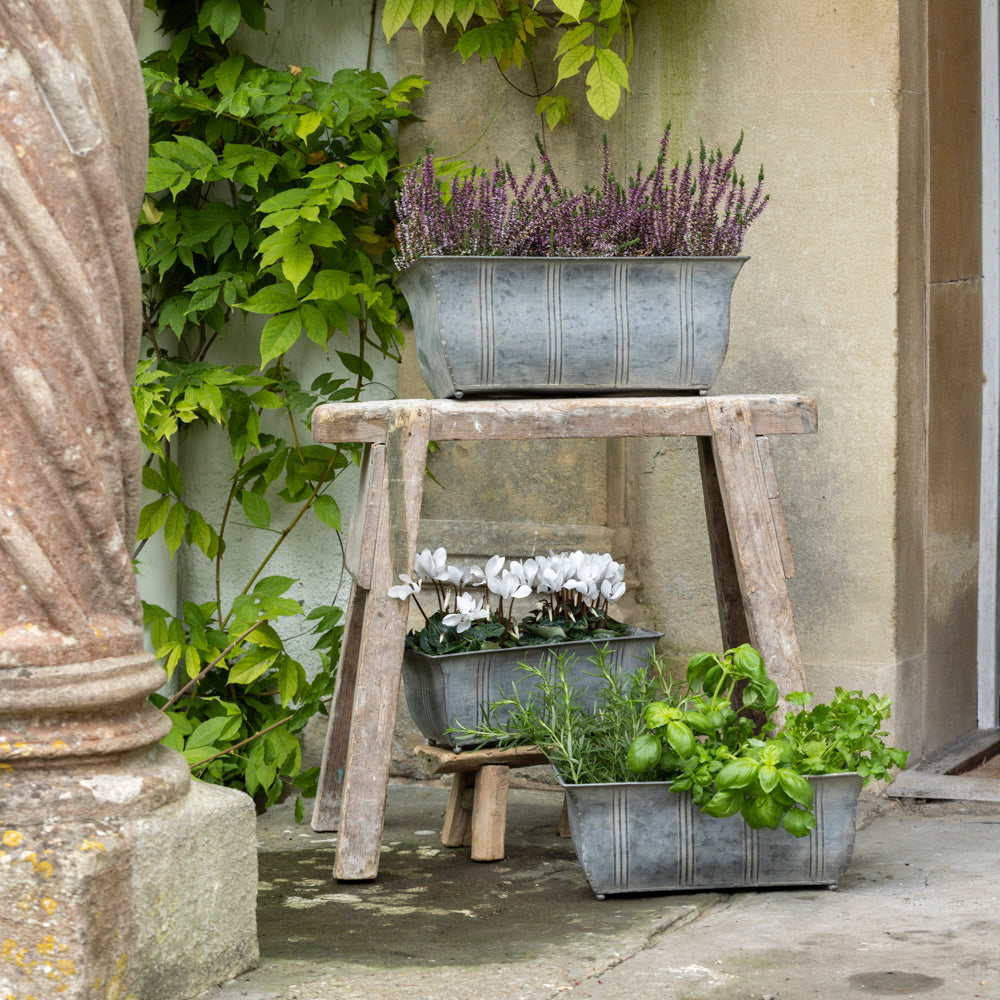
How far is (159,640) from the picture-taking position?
3551mm

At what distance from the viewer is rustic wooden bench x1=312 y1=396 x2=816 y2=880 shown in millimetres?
2732

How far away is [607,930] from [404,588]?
2.39 ft

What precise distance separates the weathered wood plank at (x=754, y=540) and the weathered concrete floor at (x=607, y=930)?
45 centimetres

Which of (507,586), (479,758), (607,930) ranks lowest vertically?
(607,930)

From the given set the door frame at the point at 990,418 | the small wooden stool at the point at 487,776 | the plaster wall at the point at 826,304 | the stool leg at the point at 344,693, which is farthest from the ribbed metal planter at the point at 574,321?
the door frame at the point at 990,418

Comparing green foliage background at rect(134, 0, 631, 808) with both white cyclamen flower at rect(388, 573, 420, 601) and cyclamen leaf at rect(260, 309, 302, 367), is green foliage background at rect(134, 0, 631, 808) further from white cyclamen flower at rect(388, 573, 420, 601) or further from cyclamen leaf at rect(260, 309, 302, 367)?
white cyclamen flower at rect(388, 573, 420, 601)

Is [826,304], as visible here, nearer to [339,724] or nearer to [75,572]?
[339,724]

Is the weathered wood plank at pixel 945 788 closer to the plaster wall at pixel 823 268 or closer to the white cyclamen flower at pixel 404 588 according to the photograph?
the plaster wall at pixel 823 268

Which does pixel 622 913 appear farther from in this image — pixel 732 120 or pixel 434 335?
pixel 732 120

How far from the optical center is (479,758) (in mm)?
2891

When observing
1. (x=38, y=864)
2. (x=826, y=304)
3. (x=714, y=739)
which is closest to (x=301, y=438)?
(x=826, y=304)

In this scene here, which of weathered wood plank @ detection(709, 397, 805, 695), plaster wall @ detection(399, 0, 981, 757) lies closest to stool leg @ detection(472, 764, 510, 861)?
weathered wood plank @ detection(709, 397, 805, 695)

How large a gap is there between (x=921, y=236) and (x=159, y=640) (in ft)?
6.92

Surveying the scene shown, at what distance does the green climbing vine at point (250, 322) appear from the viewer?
11.2ft
